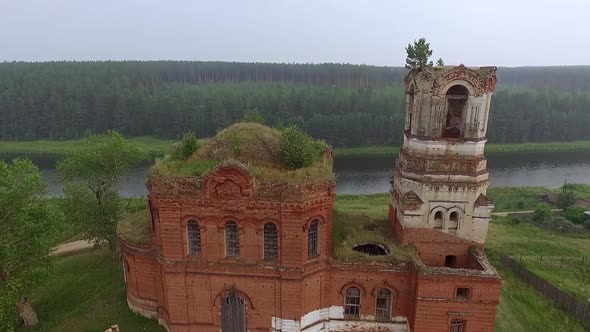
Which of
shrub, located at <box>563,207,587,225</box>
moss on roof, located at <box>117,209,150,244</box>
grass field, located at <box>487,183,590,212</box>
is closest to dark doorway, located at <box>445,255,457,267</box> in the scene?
Answer: moss on roof, located at <box>117,209,150,244</box>

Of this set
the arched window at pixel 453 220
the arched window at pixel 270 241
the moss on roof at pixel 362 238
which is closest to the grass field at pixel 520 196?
the arched window at pixel 453 220

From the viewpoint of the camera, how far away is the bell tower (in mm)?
18359

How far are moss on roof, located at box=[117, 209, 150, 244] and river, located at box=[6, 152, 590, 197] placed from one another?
30579 mm

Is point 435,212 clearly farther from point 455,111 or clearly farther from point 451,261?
point 455,111

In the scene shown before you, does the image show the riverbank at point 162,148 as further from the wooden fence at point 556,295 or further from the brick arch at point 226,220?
the brick arch at point 226,220

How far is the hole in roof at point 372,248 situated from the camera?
64.5ft

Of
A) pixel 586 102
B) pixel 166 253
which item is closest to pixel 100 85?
pixel 166 253

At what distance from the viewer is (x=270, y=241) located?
691 inches

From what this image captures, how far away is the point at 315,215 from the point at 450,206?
6.45 metres

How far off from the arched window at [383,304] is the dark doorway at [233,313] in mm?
6043

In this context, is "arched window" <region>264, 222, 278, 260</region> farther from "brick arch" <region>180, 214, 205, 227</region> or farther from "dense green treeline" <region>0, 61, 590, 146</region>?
"dense green treeline" <region>0, 61, 590, 146</region>

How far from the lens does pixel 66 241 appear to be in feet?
107

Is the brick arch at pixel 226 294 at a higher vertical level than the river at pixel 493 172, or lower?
higher

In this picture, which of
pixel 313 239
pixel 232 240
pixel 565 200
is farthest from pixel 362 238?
pixel 565 200
